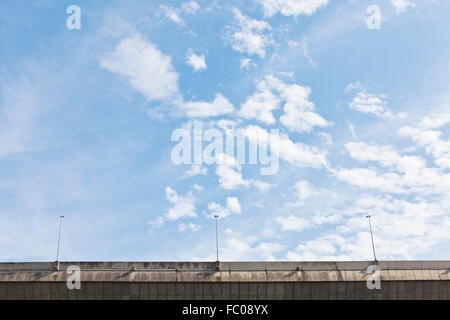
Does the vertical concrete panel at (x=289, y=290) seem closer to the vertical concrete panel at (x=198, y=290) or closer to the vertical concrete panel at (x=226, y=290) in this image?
the vertical concrete panel at (x=226, y=290)

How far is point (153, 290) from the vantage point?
35.1m

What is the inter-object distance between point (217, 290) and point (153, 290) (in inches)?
203

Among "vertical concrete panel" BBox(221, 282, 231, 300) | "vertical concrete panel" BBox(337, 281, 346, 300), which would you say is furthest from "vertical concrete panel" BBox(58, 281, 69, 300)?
"vertical concrete panel" BBox(337, 281, 346, 300)

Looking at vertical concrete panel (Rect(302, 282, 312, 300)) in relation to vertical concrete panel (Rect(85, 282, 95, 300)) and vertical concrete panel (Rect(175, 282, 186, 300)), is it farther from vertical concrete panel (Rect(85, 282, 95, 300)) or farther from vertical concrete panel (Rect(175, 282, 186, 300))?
vertical concrete panel (Rect(85, 282, 95, 300))

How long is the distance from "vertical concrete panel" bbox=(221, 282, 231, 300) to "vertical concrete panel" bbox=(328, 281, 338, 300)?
8126 millimetres

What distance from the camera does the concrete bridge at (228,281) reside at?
34875 millimetres

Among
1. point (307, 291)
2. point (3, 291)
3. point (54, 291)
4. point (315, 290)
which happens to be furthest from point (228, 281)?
point (3, 291)

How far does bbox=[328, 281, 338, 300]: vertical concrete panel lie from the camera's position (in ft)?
116

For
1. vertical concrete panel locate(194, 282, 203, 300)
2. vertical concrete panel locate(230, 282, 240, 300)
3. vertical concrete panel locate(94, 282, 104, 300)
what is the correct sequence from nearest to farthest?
vertical concrete panel locate(94, 282, 104, 300) → vertical concrete panel locate(194, 282, 203, 300) → vertical concrete panel locate(230, 282, 240, 300)
